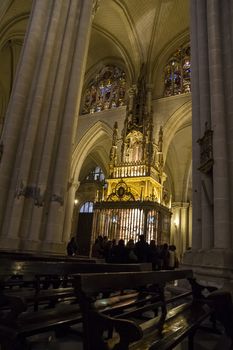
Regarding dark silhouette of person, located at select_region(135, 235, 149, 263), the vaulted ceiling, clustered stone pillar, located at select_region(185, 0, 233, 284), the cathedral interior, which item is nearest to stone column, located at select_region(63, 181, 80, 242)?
the cathedral interior

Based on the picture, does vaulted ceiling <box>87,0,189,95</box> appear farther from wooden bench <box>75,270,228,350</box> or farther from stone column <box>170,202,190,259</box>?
wooden bench <box>75,270,228,350</box>

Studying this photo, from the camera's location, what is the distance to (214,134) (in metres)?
6.13

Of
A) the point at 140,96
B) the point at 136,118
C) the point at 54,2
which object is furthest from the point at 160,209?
the point at 54,2

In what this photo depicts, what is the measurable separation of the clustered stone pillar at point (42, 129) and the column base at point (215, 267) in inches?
175

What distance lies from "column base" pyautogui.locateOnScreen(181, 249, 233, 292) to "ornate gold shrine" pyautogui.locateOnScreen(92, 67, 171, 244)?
397 inches

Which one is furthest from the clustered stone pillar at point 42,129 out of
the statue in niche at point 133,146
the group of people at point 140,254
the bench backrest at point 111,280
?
the statue in niche at point 133,146

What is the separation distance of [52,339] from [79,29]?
10.7 m

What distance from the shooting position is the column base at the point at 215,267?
16.2 feet

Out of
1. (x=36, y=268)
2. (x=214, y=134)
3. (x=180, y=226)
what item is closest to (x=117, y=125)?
(x=180, y=226)

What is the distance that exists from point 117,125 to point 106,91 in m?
4.33

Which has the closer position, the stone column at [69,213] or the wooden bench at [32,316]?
the wooden bench at [32,316]

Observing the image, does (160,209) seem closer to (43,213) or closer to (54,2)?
(43,213)

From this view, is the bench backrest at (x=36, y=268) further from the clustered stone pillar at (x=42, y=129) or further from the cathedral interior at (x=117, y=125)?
the clustered stone pillar at (x=42, y=129)

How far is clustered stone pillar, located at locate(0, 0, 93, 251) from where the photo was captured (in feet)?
27.3
